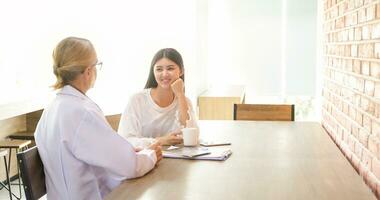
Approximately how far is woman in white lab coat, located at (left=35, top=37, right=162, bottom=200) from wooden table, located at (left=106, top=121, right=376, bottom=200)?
3.8 inches

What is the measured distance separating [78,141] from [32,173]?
19 cm

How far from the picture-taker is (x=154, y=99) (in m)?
2.62

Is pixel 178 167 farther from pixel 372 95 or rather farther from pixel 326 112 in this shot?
pixel 326 112

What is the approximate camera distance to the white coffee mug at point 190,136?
222 cm

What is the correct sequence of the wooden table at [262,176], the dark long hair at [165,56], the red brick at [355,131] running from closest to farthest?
1. the wooden table at [262,176]
2. the red brick at [355,131]
3. the dark long hair at [165,56]

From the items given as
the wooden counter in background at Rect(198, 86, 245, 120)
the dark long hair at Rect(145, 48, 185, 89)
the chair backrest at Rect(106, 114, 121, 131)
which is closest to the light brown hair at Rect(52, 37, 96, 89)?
the dark long hair at Rect(145, 48, 185, 89)

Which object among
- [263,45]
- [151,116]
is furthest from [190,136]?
[263,45]

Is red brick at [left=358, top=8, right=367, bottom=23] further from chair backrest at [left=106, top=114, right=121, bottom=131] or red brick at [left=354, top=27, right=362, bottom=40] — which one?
chair backrest at [left=106, top=114, right=121, bottom=131]

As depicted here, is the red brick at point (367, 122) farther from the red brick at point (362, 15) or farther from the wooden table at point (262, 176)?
the red brick at point (362, 15)

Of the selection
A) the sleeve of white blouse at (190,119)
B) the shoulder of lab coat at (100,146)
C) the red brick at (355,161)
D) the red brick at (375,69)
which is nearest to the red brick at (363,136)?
the red brick at (355,161)

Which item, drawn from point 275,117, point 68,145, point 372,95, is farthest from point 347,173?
point 275,117

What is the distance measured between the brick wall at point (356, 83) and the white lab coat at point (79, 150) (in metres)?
0.79

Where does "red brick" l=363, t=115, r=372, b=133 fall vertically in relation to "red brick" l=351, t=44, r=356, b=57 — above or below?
below

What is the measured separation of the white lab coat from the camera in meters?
1.65
